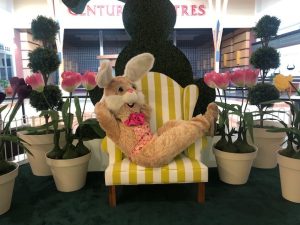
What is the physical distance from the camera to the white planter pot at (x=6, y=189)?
150cm

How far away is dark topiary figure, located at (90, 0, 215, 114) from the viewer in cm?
212

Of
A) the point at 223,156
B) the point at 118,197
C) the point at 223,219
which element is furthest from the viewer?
the point at 223,156

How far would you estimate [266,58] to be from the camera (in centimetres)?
237

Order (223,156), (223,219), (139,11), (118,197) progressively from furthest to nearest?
(139,11) < (223,156) < (118,197) < (223,219)

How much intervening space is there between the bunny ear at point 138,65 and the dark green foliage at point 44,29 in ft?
3.57

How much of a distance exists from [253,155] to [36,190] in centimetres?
172

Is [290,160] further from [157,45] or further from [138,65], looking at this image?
[157,45]

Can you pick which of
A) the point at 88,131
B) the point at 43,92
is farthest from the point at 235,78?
the point at 43,92

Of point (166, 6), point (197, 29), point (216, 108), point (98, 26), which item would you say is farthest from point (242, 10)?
point (216, 108)

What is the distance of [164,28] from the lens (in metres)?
2.16

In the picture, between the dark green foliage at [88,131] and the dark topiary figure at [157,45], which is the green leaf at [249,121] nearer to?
the dark topiary figure at [157,45]

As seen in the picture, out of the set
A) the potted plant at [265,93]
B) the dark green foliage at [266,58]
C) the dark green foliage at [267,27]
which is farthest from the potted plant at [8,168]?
the dark green foliage at [267,27]

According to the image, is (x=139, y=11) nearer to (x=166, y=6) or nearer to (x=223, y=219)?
(x=166, y=6)

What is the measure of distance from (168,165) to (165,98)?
1.92ft
